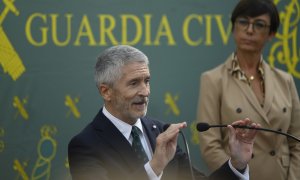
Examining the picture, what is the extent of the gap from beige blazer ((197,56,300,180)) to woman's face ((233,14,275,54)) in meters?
0.17

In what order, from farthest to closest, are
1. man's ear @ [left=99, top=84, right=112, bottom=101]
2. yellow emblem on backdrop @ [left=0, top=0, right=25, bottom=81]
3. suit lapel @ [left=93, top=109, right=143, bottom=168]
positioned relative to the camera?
yellow emblem on backdrop @ [left=0, top=0, right=25, bottom=81] < man's ear @ [left=99, top=84, right=112, bottom=101] < suit lapel @ [left=93, top=109, right=143, bottom=168]

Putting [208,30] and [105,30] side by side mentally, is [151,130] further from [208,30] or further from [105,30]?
[208,30]

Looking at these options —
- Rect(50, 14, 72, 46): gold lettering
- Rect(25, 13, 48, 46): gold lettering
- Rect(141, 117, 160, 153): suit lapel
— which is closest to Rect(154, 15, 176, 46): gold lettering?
Rect(50, 14, 72, 46): gold lettering

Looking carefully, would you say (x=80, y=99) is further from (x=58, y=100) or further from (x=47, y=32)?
(x=47, y=32)

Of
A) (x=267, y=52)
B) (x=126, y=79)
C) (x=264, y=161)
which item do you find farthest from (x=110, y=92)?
(x=267, y=52)

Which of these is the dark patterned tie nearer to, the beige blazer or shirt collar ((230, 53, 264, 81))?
the beige blazer

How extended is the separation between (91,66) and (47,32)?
1.24ft

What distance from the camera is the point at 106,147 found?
394cm

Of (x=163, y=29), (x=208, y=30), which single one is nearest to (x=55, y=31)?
(x=163, y=29)

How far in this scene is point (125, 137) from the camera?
13.2ft

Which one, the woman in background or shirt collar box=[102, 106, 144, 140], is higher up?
shirt collar box=[102, 106, 144, 140]

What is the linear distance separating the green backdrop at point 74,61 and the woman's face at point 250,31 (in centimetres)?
92

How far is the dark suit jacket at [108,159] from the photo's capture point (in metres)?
3.81

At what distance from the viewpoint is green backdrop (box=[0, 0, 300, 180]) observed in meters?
5.76
